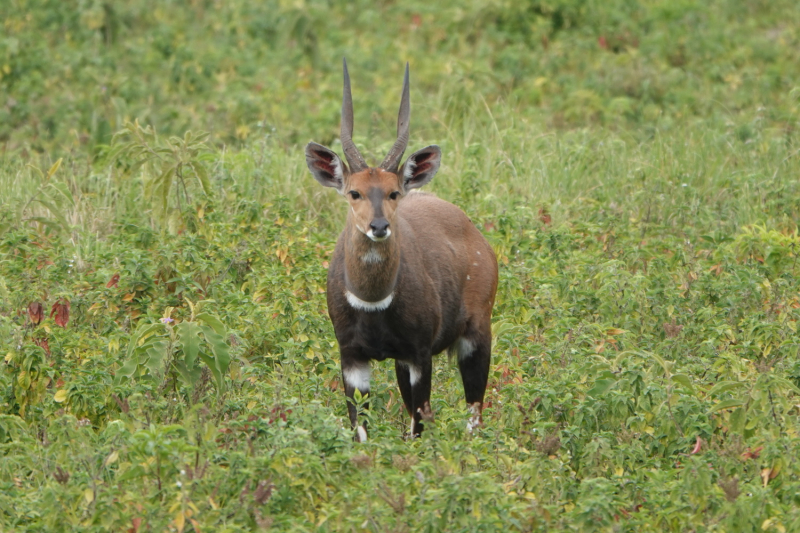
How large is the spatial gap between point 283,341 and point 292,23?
7553mm

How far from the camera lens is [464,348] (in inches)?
266

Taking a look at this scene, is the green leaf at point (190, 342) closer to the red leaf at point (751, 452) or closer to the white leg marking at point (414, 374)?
the white leg marking at point (414, 374)

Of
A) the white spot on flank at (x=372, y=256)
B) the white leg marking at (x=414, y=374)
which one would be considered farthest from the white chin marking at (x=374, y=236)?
the white leg marking at (x=414, y=374)

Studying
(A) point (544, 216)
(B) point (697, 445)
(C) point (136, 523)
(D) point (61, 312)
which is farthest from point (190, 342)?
(A) point (544, 216)

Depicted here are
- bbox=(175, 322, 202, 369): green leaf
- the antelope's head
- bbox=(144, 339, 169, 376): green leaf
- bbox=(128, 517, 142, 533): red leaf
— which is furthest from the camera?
the antelope's head

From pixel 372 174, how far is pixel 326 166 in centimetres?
44

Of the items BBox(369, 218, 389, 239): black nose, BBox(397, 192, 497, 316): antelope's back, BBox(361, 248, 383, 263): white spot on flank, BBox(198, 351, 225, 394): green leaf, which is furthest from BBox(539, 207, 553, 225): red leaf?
BBox(198, 351, 225, 394): green leaf

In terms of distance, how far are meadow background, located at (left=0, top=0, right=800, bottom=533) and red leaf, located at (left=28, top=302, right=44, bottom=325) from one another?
0.04 feet

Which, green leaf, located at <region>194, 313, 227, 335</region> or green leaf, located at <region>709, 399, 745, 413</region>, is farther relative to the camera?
green leaf, located at <region>194, 313, 227, 335</region>

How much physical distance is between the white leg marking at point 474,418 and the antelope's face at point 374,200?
1.09m

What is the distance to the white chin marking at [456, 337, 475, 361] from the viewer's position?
6.73 meters

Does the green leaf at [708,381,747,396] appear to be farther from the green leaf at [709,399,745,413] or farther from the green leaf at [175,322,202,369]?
the green leaf at [175,322,202,369]

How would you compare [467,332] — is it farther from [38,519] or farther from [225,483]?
[38,519]

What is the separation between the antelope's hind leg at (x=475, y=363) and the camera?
6.69m
